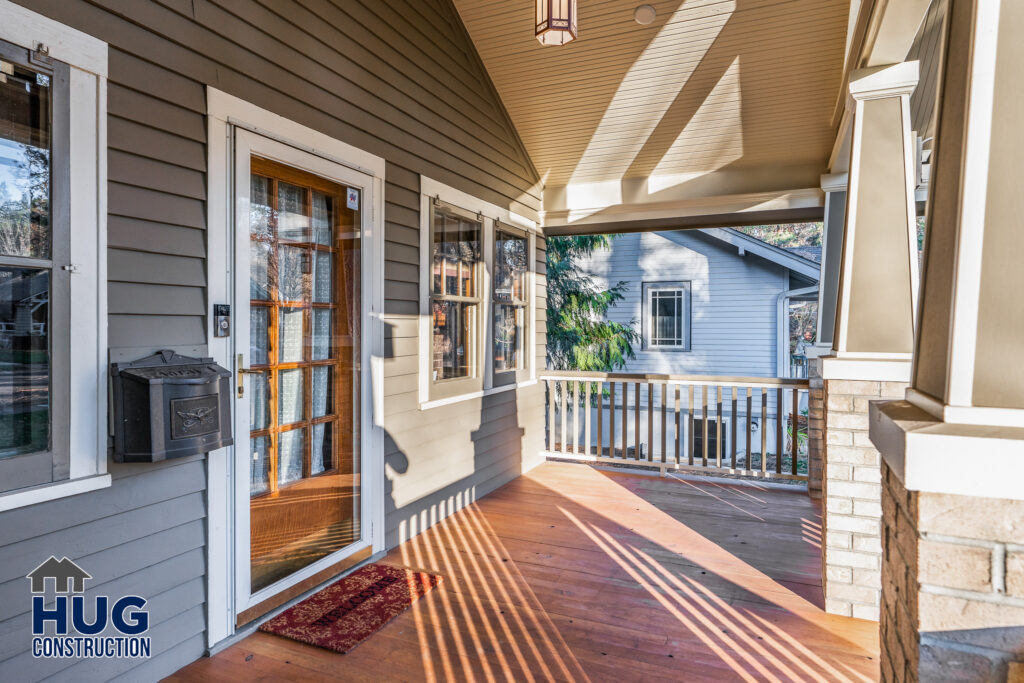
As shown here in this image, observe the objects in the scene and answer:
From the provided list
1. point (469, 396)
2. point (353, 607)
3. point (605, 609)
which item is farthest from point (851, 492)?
point (469, 396)

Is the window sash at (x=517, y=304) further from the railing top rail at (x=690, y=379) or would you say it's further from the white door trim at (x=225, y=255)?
the white door trim at (x=225, y=255)

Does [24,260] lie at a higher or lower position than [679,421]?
higher

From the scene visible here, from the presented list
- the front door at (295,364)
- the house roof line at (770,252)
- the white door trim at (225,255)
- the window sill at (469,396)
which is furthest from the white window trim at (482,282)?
the house roof line at (770,252)

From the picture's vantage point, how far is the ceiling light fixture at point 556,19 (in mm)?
2467

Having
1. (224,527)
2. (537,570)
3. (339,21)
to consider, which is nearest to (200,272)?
(224,527)

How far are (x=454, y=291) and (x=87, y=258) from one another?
2513 millimetres

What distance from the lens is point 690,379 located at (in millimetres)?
5207

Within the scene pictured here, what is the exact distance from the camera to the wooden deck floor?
7.47 feet

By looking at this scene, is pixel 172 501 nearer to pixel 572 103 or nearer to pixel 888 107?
pixel 888 107

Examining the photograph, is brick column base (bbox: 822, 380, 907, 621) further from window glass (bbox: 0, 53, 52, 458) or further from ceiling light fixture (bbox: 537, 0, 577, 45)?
window glass (bbox: 0, 53, 52, 458)

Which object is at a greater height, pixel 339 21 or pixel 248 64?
pixel 339 21

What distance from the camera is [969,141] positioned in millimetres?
982

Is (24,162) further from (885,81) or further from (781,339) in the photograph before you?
(781,339)

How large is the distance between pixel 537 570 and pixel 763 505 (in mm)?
2141
